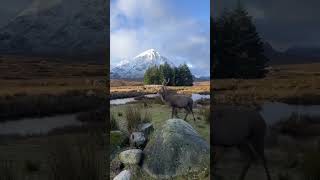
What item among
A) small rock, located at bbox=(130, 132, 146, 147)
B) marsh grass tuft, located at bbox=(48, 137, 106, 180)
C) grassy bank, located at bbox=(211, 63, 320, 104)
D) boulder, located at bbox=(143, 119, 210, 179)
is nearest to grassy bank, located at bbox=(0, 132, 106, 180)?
marsh grass tuft, located at bbox=(48, 137, 106, 180)

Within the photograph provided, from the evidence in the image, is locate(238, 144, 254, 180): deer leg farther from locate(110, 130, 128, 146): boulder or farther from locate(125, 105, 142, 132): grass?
locate(110, 130, 128, 146): boulder

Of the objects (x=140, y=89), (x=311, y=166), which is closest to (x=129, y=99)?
(x=140, y=89)

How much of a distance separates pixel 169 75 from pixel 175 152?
0.74m

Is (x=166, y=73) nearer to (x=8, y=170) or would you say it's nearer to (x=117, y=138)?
(x=117, y=138)

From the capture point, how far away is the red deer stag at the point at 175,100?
16.2 feet

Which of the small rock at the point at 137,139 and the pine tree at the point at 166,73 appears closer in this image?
the pine tree at the point at 166,73

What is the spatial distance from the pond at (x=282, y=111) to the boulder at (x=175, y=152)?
2.14ft

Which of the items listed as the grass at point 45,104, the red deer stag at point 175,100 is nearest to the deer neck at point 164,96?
the red deer stag at point 175,100

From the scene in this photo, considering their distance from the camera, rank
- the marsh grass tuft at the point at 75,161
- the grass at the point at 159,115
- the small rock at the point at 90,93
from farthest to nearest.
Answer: the grass at the point at 159,115 < the small rock at the point at 90,93 < the marsh grass tuft at the point at 75,161

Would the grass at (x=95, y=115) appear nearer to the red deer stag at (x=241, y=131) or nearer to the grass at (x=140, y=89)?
the grass at (x=140, y=89)

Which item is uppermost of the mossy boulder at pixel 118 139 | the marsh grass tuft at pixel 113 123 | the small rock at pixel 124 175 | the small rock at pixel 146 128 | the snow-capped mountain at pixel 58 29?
the snow-capped mountain at pixel 58 29

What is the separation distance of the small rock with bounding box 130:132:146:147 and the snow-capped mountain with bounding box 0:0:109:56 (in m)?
0.88

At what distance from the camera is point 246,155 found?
4.84 meters

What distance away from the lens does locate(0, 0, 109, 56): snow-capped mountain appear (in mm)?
4781
